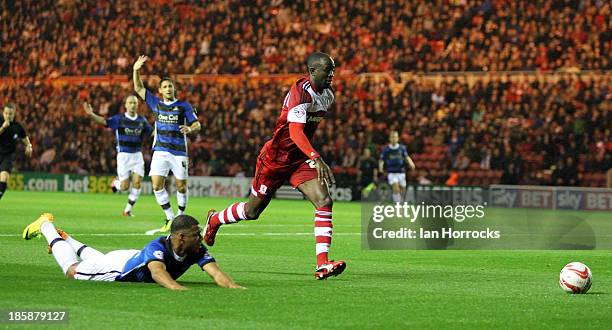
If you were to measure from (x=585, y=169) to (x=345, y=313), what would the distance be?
23.9 metres

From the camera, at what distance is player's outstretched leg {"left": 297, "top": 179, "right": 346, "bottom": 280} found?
36.8 feet

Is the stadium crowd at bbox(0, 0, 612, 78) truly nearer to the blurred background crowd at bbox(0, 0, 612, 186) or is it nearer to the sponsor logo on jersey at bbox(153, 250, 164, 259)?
the blurred background crowd at bbox(0, 0, 612, 186)

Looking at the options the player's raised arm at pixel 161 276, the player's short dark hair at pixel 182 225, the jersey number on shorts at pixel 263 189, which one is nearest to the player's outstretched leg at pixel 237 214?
the jersey number on shorts at pixel 263 189

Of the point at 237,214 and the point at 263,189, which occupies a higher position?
the point at 263,189

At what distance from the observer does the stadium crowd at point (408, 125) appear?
3172 centimetres

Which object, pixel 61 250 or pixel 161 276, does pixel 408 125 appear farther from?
pixel 161 276

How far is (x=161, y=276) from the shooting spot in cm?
932

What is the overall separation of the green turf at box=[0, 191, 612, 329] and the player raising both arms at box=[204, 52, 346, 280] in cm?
54

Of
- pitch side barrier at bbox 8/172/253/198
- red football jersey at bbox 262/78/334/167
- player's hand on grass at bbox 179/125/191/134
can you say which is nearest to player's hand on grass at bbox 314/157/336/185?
red football jersey at bbox 262/78/334/167

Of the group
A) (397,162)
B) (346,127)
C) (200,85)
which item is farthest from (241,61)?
(397,162)

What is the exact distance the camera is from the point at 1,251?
13625 mm

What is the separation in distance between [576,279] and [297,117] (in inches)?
126

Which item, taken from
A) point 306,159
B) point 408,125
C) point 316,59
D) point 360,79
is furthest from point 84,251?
point 360,79

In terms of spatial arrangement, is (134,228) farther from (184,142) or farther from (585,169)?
(585,169)
